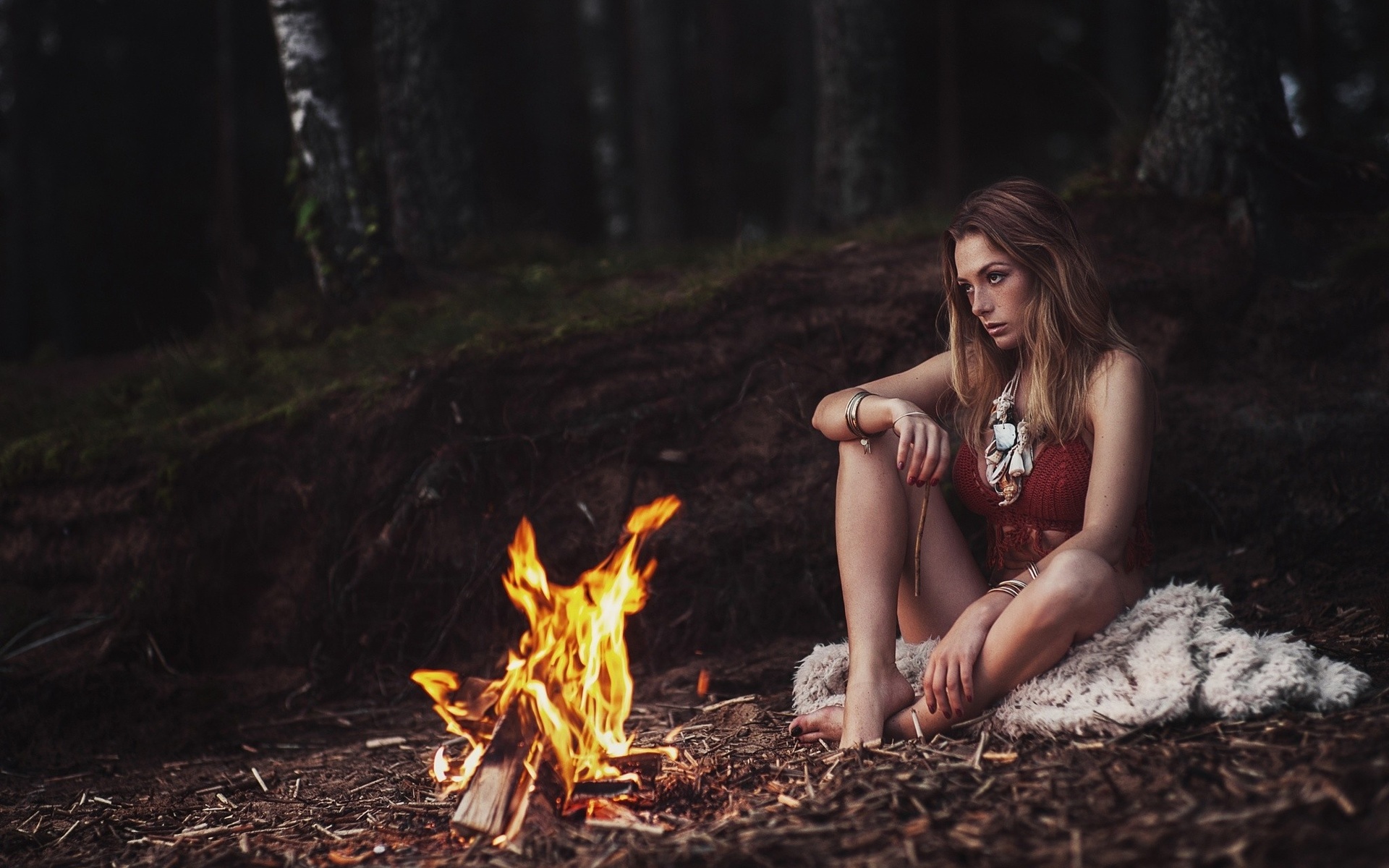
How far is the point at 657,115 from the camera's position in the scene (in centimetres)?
1318

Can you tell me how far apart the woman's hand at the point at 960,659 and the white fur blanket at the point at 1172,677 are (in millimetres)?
169

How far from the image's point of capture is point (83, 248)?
1675 cm

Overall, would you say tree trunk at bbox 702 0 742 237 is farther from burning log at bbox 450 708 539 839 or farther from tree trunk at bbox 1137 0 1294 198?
burning log at bbox 450 708 539 839

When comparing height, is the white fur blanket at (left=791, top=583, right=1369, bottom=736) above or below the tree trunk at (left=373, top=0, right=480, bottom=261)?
below

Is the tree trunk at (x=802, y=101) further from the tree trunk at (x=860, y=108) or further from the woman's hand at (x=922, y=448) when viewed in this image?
the woman's hand at (x=922, y=448)

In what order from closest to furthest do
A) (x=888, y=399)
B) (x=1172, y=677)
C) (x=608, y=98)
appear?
(x=1172, y=677), (x=888, y=399), (x=608, y=98)

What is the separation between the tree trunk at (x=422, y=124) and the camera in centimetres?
781

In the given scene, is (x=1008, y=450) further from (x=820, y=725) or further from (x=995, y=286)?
(x=820, y=725)

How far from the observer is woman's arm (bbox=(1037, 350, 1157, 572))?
3131mm

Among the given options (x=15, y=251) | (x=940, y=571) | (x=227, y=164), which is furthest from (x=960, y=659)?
(x=15, y=251)

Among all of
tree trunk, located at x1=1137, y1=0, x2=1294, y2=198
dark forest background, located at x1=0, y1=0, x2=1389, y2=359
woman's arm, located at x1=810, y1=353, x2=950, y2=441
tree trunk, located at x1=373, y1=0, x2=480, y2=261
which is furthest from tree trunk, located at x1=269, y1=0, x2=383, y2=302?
dark forest background, located at x1=0, y1=0, x2=1389, y2=359

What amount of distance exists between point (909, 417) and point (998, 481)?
1.71 ft

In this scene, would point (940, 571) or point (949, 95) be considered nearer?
point (940, 571)

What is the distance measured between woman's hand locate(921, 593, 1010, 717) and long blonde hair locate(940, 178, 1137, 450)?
27.3 inches
